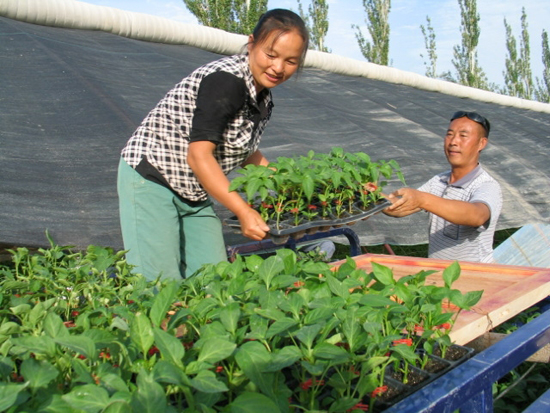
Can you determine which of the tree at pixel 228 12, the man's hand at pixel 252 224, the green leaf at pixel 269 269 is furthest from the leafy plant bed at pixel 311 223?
the tree at pixel 228 12

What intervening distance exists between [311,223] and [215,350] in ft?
3.80

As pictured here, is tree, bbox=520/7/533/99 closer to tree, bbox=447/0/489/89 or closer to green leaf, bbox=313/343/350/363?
tree, bbox=447/0/489/89

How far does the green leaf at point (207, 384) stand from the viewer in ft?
2.28

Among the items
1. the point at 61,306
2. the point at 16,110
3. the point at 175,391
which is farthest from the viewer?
the point at 16,110

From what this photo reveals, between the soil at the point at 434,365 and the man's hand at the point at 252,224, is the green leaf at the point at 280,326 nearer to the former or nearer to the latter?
the soil at the point at 434,365

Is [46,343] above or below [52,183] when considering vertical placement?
above

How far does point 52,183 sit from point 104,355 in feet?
6.47

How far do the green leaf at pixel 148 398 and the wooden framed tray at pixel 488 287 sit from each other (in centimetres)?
78

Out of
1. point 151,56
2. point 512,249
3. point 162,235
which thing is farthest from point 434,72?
point 162,235

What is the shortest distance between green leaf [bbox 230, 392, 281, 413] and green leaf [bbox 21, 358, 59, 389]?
243mm

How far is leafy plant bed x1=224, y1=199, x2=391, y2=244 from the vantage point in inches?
74.5

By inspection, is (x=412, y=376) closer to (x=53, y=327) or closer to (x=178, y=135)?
(x=53, y=327)

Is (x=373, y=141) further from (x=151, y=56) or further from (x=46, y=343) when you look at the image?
(x=46, y=343)

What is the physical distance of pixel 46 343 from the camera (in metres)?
0.84
